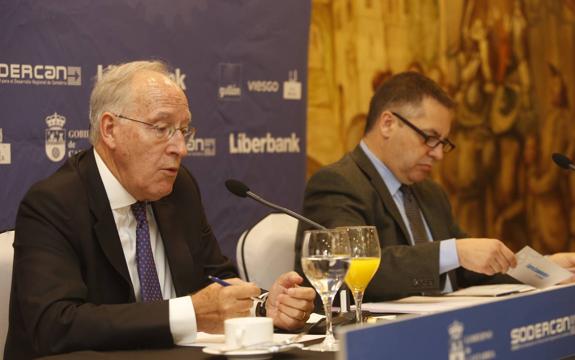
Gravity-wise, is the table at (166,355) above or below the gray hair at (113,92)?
below

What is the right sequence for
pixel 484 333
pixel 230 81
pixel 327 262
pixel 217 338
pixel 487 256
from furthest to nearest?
pixel 230 81, pixel 487 256, pixel 217 338, pixel 327 262, pixel 484 333

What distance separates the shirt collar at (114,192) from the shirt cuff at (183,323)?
0.65 m

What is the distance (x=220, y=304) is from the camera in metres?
2.65

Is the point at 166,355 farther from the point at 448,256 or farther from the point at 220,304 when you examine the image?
the point at 448,256

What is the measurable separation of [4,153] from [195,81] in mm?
1089

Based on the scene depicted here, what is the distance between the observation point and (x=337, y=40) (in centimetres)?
571

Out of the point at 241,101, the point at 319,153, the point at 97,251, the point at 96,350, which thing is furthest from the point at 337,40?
the point at 96,350

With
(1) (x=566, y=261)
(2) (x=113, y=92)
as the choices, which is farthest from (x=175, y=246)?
(1) (x=566, y=261)

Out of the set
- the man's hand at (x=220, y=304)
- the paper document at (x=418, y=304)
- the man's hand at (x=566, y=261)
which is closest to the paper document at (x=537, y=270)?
the man's hand at (x=566, y=261)

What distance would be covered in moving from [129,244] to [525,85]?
4.57m

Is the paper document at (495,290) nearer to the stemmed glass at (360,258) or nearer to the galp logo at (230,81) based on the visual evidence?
the stemmed glass at (360,258)

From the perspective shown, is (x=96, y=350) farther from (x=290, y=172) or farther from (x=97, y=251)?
(x=290, y=172)

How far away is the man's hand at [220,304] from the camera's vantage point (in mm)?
2639

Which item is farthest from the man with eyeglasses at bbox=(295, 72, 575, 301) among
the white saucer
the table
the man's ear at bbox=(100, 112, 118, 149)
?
the white saucer
